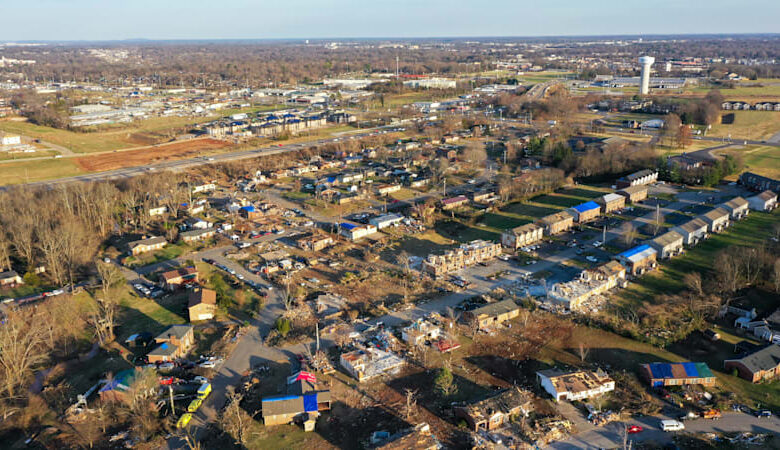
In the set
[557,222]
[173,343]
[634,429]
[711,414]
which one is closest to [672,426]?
[634,429]

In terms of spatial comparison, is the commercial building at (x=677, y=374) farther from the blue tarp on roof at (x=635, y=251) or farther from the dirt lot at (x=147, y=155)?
the dirt lot at (x=147, y=155)

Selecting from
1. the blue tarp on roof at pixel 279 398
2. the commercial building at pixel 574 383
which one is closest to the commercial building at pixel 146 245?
the blue tarp on roof at pixel 279 398

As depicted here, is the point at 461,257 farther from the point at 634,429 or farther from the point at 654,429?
the point at 654,429

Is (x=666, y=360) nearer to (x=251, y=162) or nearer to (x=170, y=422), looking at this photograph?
(x=170, y=422)

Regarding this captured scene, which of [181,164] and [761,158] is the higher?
[181,164]

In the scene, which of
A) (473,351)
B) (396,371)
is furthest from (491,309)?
(396,371)

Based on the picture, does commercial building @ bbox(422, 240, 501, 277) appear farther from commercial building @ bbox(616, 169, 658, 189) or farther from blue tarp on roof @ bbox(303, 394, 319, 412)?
commercial building @ bbox(616, 169, 658, 189)
